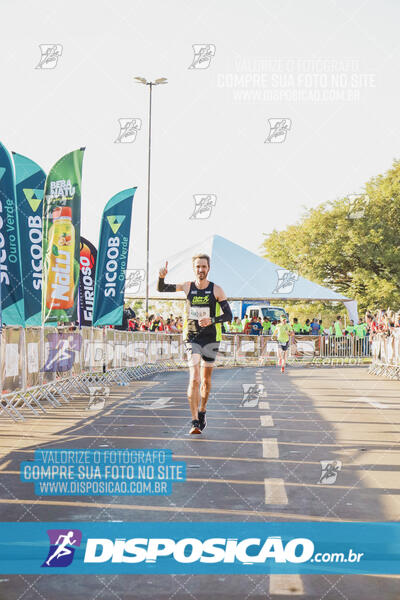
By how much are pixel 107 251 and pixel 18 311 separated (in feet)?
23.3

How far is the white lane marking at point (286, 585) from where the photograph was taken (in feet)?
13.4

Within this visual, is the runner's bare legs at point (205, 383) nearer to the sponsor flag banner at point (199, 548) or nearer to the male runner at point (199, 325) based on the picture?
the male runner at point (199, 325)

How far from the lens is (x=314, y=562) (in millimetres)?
4547

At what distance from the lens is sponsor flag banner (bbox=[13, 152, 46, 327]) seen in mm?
15000

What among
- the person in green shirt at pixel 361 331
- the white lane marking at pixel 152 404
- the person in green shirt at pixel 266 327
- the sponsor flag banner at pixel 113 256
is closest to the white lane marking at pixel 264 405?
the white lane marking at pixel 152 404

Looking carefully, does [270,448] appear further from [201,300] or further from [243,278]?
[243,278]

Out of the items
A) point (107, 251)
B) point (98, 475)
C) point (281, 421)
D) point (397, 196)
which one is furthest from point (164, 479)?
point (397, 196)

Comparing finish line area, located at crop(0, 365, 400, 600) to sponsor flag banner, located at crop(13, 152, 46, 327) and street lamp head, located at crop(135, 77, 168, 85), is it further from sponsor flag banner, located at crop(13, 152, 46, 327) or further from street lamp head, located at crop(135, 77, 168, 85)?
street lamp head, located at crop(135, 77, 168, 85)

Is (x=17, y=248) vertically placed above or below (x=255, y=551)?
above

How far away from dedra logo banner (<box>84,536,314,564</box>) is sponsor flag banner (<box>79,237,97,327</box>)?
57.7 ft

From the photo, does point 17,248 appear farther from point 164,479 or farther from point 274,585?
point 274,585

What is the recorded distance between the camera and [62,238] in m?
15.7

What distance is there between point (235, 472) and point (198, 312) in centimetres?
317

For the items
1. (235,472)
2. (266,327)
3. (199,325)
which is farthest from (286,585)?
(266,327)
